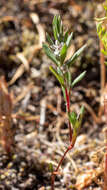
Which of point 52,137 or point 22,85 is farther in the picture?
point 22,85

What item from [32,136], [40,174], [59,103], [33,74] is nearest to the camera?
[40,174]

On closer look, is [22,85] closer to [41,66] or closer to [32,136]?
[41,66]

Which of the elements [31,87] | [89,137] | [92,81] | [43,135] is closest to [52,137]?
[43,135]

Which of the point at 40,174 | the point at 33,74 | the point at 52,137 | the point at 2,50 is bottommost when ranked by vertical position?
the point at 40,174

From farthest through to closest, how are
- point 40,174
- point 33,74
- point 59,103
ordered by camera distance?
1. point 33,74
2. point 59,103
3. point 40,174

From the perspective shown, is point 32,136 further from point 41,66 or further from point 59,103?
point 41,66

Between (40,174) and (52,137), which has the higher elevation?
(52,137)

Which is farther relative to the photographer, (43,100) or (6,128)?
(43,100)
